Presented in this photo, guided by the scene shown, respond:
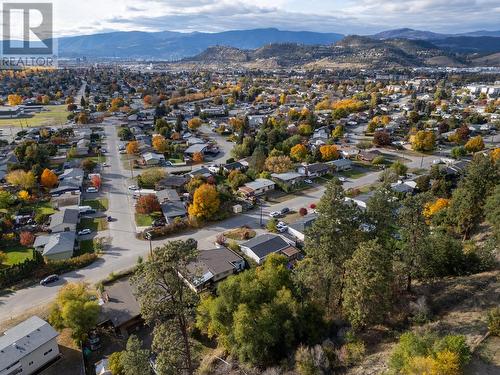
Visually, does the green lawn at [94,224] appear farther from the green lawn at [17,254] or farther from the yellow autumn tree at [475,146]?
the yellow autumn tree at [475,146]

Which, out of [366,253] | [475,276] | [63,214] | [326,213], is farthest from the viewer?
[63,214]

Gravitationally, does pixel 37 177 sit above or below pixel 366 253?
below

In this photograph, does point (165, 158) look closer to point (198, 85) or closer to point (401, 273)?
point (401, 273)

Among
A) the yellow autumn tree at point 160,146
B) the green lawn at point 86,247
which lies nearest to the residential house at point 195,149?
the yellow autumn tree at point 160,146

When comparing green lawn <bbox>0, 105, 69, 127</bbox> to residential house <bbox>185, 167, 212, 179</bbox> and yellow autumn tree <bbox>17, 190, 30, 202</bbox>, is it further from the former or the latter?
residential house <bbox>185, 167, 212, 179</bbox>

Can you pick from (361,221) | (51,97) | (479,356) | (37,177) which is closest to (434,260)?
(361,221)

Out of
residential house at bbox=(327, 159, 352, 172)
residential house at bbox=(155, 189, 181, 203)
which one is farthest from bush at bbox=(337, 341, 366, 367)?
residential house at bbox=(327, 159, 352, 172)
